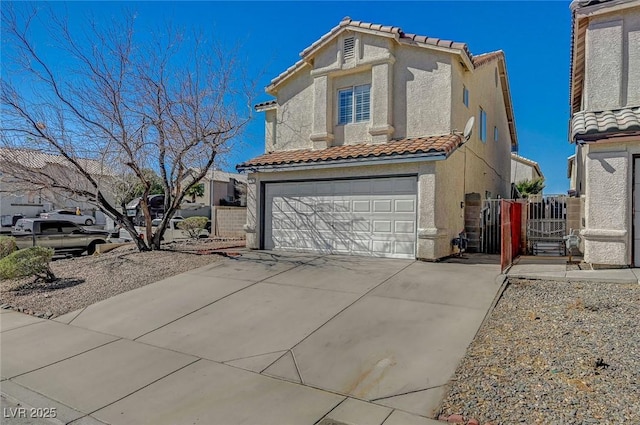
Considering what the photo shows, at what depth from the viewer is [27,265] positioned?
9.34 metres

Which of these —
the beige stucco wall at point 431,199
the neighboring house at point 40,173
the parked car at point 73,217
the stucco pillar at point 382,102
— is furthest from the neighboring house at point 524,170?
the parked car at point 73,217

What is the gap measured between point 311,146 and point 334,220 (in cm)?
308

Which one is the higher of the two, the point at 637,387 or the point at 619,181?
the point at 619,181

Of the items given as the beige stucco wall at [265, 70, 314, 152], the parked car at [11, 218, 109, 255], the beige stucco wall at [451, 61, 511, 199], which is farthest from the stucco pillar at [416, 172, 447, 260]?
the parked car at [11, 218, 109, 255]

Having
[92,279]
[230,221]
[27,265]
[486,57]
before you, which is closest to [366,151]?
[486,57]

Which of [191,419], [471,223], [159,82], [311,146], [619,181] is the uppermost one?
[159,82]

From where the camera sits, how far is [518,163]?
3497 cm

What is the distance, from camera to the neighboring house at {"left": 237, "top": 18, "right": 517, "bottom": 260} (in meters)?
10.8

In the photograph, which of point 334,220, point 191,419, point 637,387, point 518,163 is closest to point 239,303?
point 191,419

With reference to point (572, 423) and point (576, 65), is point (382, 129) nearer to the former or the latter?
point (576, 65)

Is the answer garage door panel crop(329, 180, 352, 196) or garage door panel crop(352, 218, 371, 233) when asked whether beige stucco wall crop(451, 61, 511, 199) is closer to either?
garage door panel crop(329, 180, 352, 196)

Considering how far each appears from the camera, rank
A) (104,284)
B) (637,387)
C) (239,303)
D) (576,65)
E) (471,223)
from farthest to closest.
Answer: (471,223), (576,65), (104,284), (239,303), (637,387)

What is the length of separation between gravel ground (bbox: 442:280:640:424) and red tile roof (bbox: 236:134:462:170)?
4.90 meters

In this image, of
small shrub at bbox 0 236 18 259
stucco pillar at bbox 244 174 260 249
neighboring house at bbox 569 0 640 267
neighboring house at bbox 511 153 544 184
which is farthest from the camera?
neighboring house at bbox 511 153 544 184
